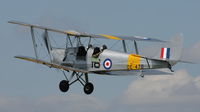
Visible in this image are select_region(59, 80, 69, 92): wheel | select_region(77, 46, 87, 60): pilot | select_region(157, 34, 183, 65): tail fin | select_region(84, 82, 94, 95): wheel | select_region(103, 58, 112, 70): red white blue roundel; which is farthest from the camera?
select_region(59, 80, 69, 92): wheel

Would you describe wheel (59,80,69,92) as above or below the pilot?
below

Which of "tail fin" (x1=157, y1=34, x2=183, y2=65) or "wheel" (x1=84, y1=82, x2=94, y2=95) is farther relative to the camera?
"wheel" (x1=84, y1=82, x2=94, y2=95)

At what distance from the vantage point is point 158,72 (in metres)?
43.8

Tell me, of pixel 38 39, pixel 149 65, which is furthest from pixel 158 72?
pixel 38 39

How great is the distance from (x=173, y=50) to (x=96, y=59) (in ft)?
11.5

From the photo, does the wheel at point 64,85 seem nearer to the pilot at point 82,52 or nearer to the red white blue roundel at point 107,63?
the pilot at point 82,52

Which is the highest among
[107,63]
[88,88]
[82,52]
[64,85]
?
[82,52]

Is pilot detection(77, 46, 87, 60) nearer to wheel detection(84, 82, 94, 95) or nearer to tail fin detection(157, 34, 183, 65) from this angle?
wheel detection(84, 82, 94, 95)

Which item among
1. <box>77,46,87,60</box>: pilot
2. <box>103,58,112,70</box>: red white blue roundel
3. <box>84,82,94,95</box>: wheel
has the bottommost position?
<box>84,82,94,95</box>: wheel

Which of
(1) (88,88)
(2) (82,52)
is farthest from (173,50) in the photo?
(1) (88,88)

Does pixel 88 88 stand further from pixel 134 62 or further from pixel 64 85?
pixel 134 62

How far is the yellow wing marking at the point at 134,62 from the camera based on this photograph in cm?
4259

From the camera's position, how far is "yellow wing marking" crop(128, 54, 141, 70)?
42.6 m

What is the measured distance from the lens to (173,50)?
4184cm
